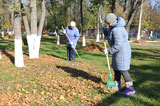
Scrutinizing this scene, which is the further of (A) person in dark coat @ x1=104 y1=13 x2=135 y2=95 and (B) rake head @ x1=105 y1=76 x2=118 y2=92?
(B) rake head @ x1=105 y1=76 x2=118 y2=92

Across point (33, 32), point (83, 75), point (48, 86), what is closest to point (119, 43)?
point (48, 86)

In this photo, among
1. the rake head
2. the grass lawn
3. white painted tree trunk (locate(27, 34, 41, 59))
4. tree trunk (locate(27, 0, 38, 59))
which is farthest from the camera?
white painted tree trunk (locate(27, 34, 41, 59))

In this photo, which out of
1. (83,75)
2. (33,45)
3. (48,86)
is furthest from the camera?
(33,45)

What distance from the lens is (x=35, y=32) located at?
915cm

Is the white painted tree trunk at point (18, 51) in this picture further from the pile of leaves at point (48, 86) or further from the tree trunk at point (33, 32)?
the tree trunk at point (33, 32)

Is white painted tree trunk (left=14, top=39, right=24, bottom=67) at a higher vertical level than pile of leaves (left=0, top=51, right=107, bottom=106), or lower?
higher

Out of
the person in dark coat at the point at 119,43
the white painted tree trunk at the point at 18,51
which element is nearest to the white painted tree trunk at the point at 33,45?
the white painted tree trunk at the point at 18,51

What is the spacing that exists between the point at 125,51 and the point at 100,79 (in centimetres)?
196

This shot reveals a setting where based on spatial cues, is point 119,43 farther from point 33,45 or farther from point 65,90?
point 33,45

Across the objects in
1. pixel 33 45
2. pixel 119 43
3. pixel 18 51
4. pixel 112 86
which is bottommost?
pixel 112 86

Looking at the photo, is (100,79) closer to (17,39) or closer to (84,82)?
(84,82)

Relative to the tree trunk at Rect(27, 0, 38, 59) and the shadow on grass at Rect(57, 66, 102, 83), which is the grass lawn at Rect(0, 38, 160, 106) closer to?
the shadow on grass at Rect(57, 66, 102, 83)

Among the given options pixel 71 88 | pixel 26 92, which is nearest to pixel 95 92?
pixel 71 88

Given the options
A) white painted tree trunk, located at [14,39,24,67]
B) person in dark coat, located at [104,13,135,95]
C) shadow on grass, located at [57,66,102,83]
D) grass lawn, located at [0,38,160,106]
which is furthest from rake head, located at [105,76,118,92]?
white painted tree trunk, located at [14,39,24,67]
